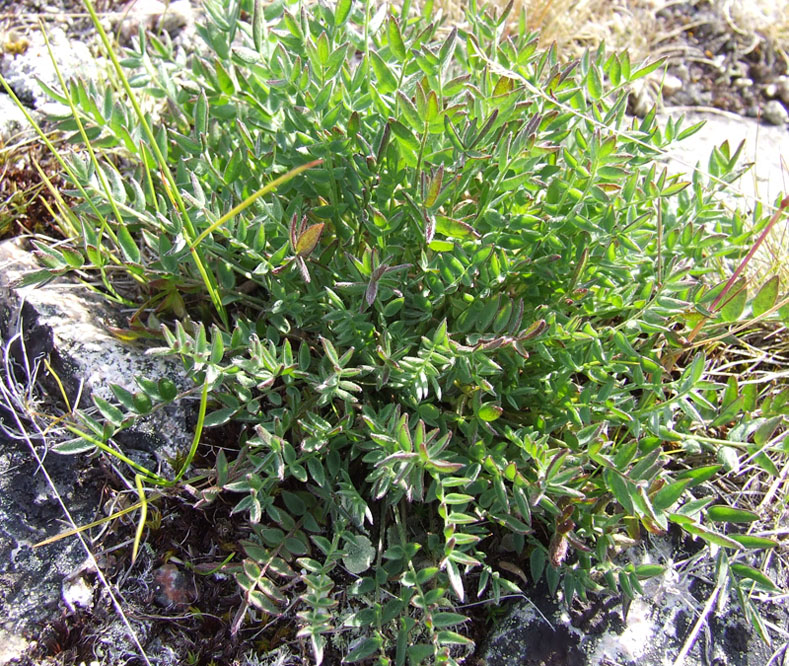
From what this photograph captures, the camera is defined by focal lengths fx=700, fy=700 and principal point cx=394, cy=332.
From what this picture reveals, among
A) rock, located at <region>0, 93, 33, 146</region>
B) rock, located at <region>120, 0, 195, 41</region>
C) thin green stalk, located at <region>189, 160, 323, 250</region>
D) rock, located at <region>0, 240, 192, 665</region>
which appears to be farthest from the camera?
rock, located at <region>120, 0, 195, 41</region>

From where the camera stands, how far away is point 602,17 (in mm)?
4125

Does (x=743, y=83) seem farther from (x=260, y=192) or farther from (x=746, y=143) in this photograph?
(x=260, y=192)

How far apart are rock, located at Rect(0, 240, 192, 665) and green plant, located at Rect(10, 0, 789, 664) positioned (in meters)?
0.18

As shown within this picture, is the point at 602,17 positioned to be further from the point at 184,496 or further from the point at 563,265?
the point at 184,496

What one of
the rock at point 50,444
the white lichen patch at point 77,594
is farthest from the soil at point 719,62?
the white lichen patch at point 77,594

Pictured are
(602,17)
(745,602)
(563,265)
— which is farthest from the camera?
(602,17)

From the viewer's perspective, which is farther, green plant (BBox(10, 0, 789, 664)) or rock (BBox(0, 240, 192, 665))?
rock (BBox(0, 240, 192, 665))

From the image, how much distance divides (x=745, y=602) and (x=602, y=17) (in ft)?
11.2

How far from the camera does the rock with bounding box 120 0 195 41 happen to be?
3.53 metres

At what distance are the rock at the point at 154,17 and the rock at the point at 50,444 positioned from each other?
1.55 metres

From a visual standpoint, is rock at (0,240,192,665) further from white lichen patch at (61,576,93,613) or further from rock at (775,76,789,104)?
rock at (775,76,789,104)

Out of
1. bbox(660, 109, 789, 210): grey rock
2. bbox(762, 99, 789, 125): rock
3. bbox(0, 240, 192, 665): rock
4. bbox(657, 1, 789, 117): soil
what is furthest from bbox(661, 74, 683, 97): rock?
bbox(0, 240, 192, 665): rock

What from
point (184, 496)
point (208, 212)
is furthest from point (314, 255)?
point (184, 496)

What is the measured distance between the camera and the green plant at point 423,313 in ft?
6.43
